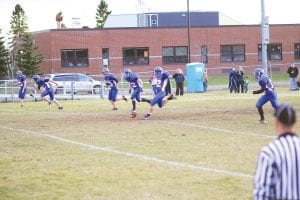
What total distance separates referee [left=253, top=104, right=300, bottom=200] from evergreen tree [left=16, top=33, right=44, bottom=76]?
51.0m

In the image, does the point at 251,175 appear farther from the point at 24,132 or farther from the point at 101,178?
the point at 24,132

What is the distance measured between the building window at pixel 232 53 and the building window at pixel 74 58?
535 inches

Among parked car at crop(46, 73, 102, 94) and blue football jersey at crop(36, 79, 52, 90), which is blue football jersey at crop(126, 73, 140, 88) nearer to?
blue football jersey at crop(36, 79, 52, 90)

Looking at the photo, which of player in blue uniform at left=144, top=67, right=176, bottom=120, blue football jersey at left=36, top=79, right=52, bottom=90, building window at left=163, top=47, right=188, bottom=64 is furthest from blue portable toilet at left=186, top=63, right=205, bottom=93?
player in blue uniform at left=144, top=67, right=176, bottom=120

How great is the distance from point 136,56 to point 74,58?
233 inches

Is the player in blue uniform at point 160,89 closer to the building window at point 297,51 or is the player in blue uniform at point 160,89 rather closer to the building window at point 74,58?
the building window at point 74,58

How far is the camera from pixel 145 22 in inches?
2657

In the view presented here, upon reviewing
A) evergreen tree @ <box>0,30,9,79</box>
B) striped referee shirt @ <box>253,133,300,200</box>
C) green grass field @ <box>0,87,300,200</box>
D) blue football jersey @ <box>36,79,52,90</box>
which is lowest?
green grass field @ <box>0,87,300,200</box>

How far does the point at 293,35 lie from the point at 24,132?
4743cm

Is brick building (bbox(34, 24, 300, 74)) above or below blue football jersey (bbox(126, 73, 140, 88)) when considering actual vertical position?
above

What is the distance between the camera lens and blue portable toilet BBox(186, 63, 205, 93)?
42906 mm

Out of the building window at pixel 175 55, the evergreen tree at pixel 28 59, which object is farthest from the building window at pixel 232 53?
the evergreen tree at pixel 28 59

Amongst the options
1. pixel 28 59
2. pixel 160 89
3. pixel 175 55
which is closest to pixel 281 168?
pixel 160 89

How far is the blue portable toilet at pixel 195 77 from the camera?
4291 cm
